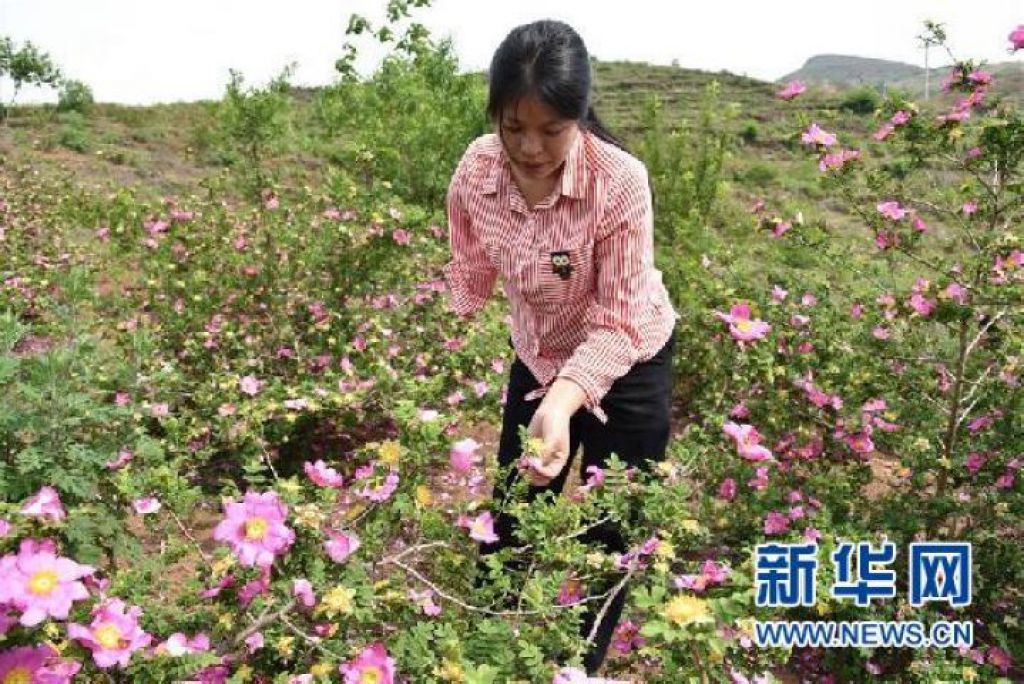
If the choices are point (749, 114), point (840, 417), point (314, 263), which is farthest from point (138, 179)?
point (749, 114)

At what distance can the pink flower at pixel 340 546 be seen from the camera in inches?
49.0

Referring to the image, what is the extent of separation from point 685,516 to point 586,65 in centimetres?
76

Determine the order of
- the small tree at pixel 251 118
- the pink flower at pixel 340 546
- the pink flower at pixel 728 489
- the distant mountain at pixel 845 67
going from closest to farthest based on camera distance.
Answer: the pink flower at pixel 340 546 < the pink flower at pixel 728 489 < the small tree at pixel 251 118 < the distant mountain at pixel 845 67

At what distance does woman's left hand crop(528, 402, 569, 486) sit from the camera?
54.4 inches

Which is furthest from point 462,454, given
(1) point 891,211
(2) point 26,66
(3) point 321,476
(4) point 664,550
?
(2) point 26,66

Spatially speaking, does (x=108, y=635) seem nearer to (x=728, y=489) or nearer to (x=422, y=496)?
(x=422, y=496)

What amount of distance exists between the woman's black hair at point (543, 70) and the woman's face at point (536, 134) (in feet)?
0.05

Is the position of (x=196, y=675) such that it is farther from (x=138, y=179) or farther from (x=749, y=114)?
(x=749, y=114)

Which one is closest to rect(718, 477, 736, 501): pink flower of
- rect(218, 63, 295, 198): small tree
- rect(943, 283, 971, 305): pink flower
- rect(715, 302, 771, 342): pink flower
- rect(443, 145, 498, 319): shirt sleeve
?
rect(943, 283, 971, 305): pink flower

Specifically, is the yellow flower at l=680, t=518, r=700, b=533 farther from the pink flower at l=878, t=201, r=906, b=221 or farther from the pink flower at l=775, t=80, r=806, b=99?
the pink flower at l=775, t=80, r=806, b=99

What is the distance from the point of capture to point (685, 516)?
54.4 inches

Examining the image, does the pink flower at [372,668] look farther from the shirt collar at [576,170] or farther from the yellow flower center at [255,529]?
the shirt collar at [576,170]

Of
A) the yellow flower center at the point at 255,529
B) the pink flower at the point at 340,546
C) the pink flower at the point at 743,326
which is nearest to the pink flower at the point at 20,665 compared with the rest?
the yellow flower center at the point at 255,529

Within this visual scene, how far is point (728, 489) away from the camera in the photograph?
2.85 metres
